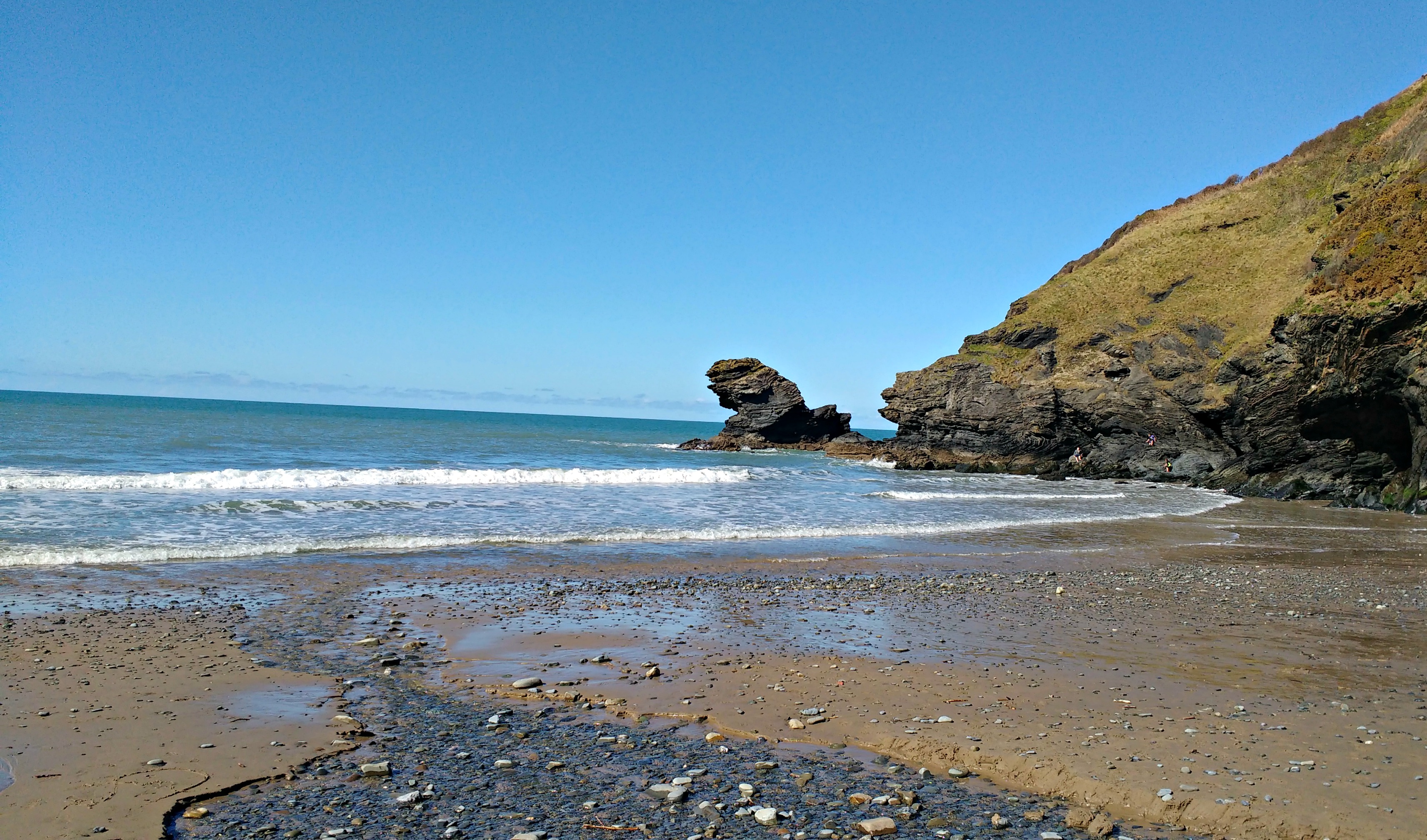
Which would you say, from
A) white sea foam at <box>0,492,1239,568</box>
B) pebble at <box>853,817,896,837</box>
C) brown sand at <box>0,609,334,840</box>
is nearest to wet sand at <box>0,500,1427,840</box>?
brown sand at <box>0,609,334,840</box>

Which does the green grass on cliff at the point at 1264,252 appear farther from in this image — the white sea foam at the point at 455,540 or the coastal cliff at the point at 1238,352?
the white sea foam at the point at 455,540

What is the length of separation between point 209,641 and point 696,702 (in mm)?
5796

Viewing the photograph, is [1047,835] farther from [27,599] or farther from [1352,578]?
[1352,578]

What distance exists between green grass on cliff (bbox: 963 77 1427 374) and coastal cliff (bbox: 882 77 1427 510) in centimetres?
16

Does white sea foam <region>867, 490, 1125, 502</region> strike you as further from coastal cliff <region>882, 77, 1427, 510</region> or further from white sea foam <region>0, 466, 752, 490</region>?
white sea foam <region>0, 466, 752, 490</region>

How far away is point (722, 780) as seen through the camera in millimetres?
5516

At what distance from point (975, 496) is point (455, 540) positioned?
23.3 metres

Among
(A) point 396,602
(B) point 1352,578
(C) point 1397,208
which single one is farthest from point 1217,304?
(A) point 396,602

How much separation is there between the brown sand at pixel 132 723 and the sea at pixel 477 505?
237 inches

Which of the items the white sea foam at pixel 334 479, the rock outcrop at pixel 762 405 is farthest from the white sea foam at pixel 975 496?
the rock outcrop at pixel 762 405

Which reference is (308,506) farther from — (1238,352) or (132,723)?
(1238,352)

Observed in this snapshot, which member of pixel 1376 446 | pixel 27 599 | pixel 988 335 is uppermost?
pixel 988 335

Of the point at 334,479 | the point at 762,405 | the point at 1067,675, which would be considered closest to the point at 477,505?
the point at 334,479

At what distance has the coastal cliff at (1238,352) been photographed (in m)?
31.3
